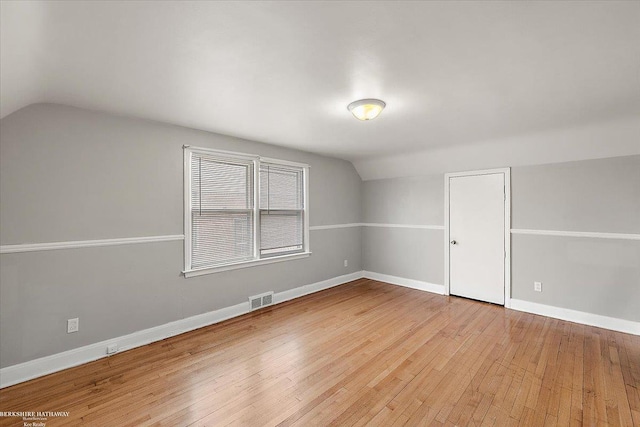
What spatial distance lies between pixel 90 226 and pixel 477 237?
5002mm

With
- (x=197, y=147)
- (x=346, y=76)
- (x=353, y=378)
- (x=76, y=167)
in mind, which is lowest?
(x=353, y=378)

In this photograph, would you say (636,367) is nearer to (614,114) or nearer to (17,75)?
(614,114)

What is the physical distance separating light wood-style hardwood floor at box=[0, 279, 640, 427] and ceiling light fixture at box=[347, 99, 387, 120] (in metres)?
2.33

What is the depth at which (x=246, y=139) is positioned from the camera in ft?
12.7

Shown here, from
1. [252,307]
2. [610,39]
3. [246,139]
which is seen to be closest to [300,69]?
[610,39]

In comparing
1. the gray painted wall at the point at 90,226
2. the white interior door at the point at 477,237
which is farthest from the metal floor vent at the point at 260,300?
the white interior door at the point at 477,237

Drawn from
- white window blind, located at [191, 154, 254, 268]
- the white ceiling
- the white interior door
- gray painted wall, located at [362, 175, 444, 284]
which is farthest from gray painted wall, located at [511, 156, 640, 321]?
white window blind, located at [191, 154, 254, 268]

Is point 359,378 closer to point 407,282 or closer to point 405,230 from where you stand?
point 407,282

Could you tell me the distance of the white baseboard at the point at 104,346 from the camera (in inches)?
91.9

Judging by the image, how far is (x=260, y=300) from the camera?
13.1ft

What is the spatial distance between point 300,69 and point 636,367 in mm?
3902

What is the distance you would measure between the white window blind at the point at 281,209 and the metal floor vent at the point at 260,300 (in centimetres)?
59

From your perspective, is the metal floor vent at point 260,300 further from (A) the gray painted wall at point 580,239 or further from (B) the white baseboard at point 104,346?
(A) the gray painted wall at point 580,239

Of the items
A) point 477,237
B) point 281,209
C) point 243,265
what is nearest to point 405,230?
point 477,237
